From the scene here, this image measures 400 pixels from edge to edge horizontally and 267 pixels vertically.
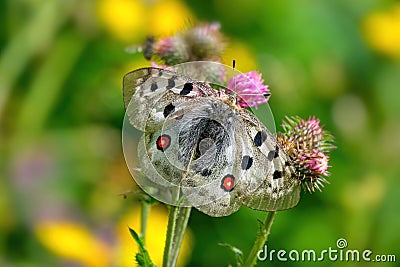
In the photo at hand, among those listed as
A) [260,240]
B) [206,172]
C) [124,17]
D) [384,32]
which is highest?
[384,32]

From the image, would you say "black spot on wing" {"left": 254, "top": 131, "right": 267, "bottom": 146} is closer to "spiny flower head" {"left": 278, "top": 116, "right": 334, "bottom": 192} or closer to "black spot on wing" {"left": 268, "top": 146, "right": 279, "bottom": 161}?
"black spot on wing" {"left": 268, "top": 146, "right": 279, "bottom": 161}

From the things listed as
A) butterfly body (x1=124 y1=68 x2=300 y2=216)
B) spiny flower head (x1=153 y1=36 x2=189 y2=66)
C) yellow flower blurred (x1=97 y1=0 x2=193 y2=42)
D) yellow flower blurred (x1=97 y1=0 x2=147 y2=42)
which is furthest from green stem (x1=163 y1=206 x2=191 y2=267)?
yellow flower blurred (x1=97 y1=0 x2=147 y2=42)

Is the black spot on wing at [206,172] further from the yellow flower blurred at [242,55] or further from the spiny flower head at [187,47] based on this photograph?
the yellow flower blurred at [242,55]

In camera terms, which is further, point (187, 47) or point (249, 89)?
point (187, 47)

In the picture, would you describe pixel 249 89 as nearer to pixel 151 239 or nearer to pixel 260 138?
pixel 260 138

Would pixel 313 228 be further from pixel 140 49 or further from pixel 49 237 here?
pixel 140 49

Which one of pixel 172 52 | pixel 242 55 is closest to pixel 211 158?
pixel 172 52
